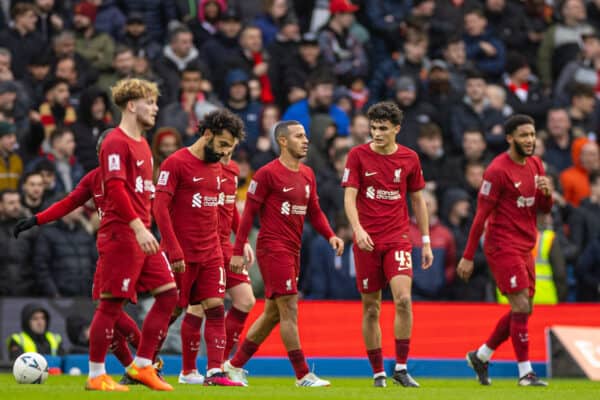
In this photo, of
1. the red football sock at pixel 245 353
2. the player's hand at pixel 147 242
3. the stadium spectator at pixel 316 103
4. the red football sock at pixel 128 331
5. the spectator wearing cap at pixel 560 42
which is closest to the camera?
the player's hand at pixel 147 242

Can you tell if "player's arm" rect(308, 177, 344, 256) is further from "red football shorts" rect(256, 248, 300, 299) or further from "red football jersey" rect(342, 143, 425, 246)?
"red football shorts" rect(256, 248, 300, 299)

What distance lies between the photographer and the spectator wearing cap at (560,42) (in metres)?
26.4

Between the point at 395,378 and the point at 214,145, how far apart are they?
3.09 m

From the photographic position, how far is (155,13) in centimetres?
2450

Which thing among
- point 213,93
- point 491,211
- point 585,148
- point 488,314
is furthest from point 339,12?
point 491,211

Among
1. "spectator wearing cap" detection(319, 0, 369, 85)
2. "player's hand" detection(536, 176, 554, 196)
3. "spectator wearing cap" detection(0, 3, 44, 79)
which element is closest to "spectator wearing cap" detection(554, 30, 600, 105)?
"spectator wearing cap" detection(319, 0, 369, 85)

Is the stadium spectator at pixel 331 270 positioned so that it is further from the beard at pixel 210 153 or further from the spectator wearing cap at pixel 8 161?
the beard at pixel 210 153

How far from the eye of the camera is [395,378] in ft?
48.4

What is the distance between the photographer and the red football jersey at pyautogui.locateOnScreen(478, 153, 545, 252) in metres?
15.8

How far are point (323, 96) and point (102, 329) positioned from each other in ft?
36.2

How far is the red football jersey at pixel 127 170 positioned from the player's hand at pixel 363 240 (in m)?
2.71

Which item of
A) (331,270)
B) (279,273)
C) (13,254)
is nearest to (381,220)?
(279,273)

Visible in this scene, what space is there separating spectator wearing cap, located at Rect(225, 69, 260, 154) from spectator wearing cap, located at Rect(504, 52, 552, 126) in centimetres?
480

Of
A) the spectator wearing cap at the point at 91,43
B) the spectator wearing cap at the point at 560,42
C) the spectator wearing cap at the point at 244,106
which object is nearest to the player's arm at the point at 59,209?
the spectator wearing cap at the point at 244,106
